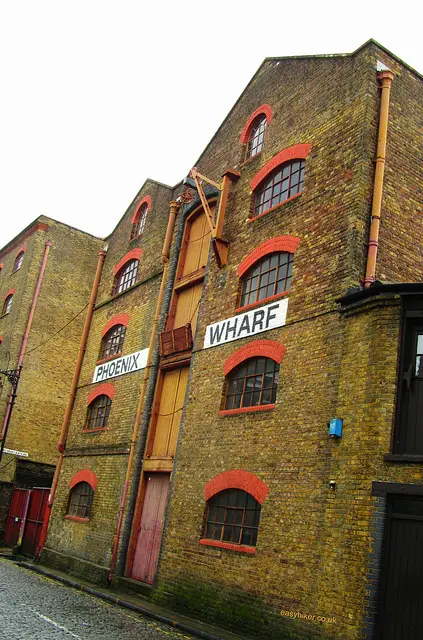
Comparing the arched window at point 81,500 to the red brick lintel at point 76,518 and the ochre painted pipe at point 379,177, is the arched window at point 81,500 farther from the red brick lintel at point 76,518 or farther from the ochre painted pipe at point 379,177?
the ochre painted pipe at point 379,177

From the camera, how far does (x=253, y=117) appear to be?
15625 mm

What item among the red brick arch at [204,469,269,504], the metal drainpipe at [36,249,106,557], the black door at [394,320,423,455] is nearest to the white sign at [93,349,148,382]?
the metal drainpipe at [36,249,106,557]

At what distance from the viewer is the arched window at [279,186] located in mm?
13359

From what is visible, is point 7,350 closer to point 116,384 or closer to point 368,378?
point 116,384

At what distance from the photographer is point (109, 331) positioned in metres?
20.0

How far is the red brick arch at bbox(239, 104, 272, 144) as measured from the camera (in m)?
15.0

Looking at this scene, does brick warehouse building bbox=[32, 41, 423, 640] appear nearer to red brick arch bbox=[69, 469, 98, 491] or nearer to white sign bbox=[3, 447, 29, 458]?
red brick arch bbox=[69, 469, 98, 491]

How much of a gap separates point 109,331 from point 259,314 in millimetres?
8389

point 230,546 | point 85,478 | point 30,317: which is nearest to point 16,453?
point 30,317

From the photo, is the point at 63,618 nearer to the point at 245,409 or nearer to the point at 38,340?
the point at 245,409

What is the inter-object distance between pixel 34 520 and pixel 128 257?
30.3ft

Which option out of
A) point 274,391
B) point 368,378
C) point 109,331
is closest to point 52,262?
point 109,331

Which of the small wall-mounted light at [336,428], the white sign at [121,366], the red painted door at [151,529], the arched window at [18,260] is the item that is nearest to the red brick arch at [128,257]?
the white sign at [121,366]

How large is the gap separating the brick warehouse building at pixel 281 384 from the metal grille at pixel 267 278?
0.04m
